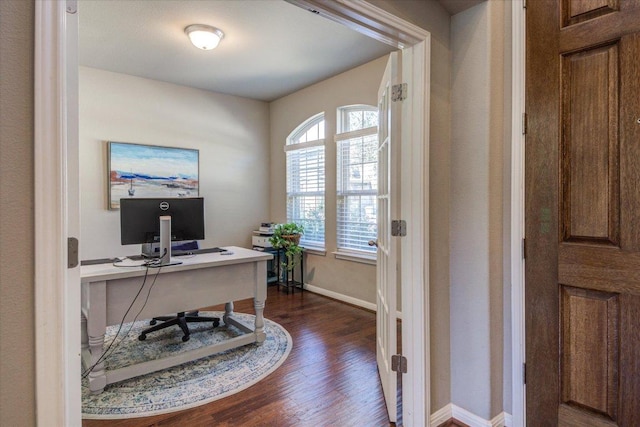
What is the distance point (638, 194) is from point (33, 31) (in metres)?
2.12

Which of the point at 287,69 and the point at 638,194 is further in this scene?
the point at 287,69

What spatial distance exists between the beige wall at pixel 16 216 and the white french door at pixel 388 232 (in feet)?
5.05

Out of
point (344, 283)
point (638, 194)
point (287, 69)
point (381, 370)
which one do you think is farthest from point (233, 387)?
point (287, 69)

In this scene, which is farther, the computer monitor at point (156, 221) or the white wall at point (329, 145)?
the white wall at point (329, 145)

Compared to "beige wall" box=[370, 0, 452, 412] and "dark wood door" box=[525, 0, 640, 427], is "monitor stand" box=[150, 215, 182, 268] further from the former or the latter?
"dark wood door" box=[525, 0, 640, 427]

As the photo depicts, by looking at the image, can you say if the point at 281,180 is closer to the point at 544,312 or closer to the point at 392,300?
the point at 392,300

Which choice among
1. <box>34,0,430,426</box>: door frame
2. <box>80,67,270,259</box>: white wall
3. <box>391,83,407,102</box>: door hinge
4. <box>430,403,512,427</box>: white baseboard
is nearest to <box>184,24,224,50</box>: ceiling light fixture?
<box>80,67,270,259</box>: white wall

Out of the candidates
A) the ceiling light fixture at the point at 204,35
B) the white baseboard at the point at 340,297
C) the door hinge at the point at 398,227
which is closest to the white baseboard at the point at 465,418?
the door hinge at the point at 398,227

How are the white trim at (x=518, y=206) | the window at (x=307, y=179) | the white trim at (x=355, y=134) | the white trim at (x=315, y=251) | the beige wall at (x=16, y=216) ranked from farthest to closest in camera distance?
the window at (x=307, y=179), the white trim at (x=315, y=251), the white trim at (x=355, y=134), the white trim at (x=518, y=206), the beige wall at (x=16, y=216)

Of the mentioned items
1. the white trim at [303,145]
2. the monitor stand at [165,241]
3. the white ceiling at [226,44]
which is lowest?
the monitor stand at [165,241]

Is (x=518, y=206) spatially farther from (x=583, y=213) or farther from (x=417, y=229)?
(x=417, y=229)

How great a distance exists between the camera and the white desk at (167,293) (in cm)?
216

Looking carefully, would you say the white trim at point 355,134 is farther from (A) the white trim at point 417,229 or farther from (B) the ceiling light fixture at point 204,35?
(A) the white trim at point 417,229

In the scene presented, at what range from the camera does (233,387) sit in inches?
89.2
